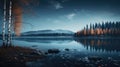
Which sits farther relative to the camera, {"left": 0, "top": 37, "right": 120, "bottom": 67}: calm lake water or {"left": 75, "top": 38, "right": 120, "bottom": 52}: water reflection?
{"left": 75, "top": 38, "right": 120, "bottom": 52}: water reflection

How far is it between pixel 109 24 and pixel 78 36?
23.7m

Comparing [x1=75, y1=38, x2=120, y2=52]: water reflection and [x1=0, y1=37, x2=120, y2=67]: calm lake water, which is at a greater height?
[x1=0, y1=37, x2=120, y2=67]: calm lake water

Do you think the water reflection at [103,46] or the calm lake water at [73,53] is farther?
the water reflection at [103,46]

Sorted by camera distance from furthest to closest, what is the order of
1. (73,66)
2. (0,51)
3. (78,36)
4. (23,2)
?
(78,36) < (23,2) < (0,51) < (73,66)

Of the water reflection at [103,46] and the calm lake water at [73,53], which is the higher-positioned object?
the calm lake water at [73,53]

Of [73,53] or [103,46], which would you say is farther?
[103,46]

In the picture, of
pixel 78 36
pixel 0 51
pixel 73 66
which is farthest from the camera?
pixel 78 36

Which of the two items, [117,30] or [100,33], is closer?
[117,30]

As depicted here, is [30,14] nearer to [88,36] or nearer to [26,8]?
[26,8]

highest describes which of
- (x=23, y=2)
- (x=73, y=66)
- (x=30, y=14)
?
(x=23, y=2)

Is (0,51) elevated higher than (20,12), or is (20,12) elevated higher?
(20,12)

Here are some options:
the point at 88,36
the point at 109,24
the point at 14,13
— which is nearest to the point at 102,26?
the point at 109,24

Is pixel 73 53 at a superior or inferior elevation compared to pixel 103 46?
superior

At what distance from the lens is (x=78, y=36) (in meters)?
125
